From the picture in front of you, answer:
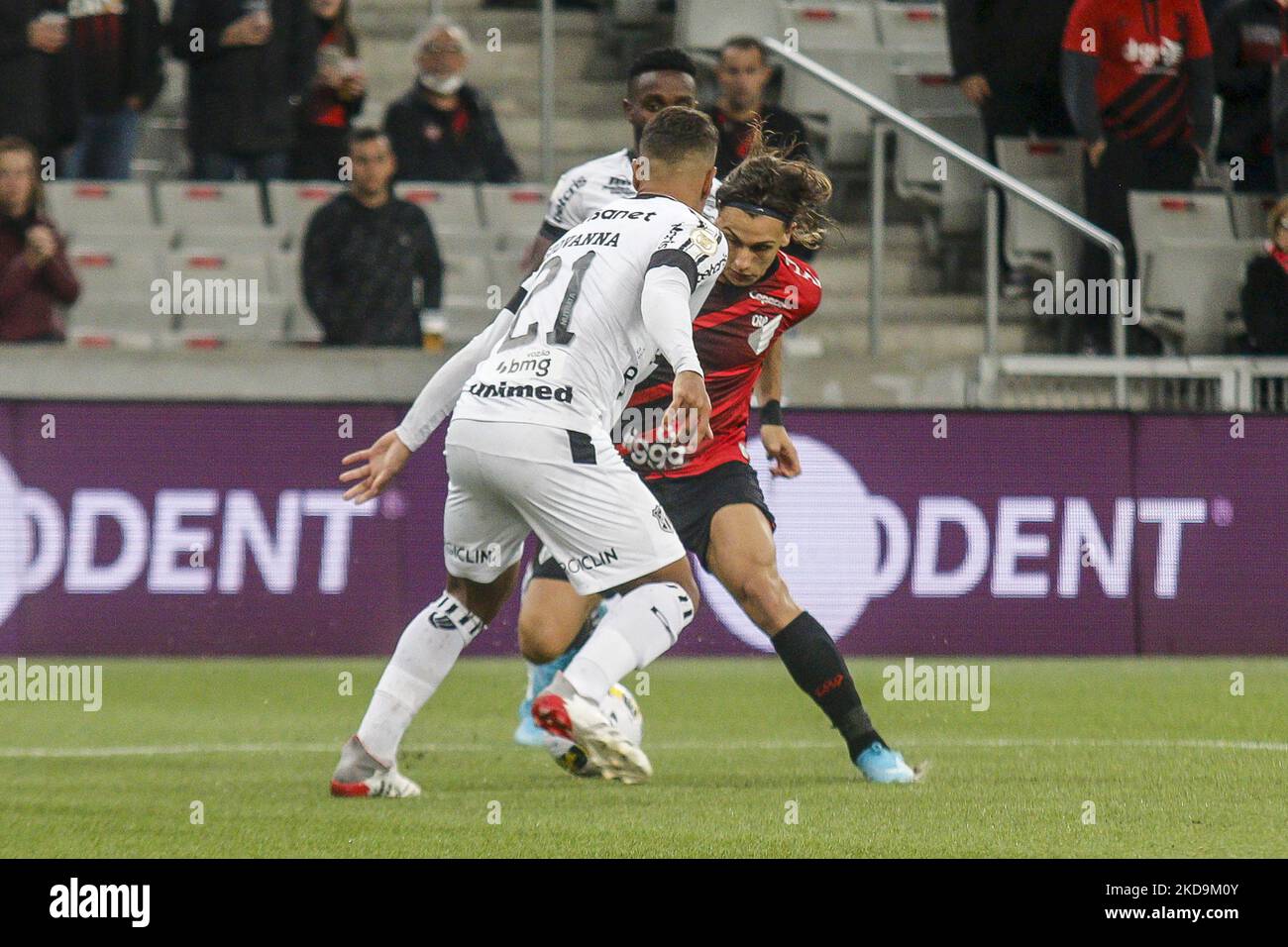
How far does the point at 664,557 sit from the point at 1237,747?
2.89m

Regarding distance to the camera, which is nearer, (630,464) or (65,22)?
(630,464)

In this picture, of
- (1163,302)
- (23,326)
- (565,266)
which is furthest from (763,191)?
(1163,302)

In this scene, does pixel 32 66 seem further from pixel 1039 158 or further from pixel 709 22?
pixel 1039 158

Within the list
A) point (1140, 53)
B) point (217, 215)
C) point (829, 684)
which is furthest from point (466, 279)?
point (829, 684)

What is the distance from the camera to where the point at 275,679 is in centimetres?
1120

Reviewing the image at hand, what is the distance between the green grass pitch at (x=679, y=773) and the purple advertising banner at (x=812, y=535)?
381 millimetres

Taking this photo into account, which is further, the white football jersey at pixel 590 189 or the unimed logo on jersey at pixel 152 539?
the unimed logo on jersey at pixel 152 539

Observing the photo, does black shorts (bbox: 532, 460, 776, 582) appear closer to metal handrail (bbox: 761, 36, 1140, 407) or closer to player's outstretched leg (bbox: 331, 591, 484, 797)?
player's outstretched leg (bbox: 331, 591, 484, 797)

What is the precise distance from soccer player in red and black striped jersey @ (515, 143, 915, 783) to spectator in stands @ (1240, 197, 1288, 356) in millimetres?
5820

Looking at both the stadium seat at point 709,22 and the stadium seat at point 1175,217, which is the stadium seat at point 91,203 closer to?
the stadium seat at point 709,22

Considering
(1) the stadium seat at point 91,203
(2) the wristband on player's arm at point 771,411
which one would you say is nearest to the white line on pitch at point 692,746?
(2) the wristband on player's arm at point 771,411

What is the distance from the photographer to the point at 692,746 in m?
8.79

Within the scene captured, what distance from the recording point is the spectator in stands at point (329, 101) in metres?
13.7

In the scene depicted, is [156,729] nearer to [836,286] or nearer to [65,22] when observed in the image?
[65,22]
